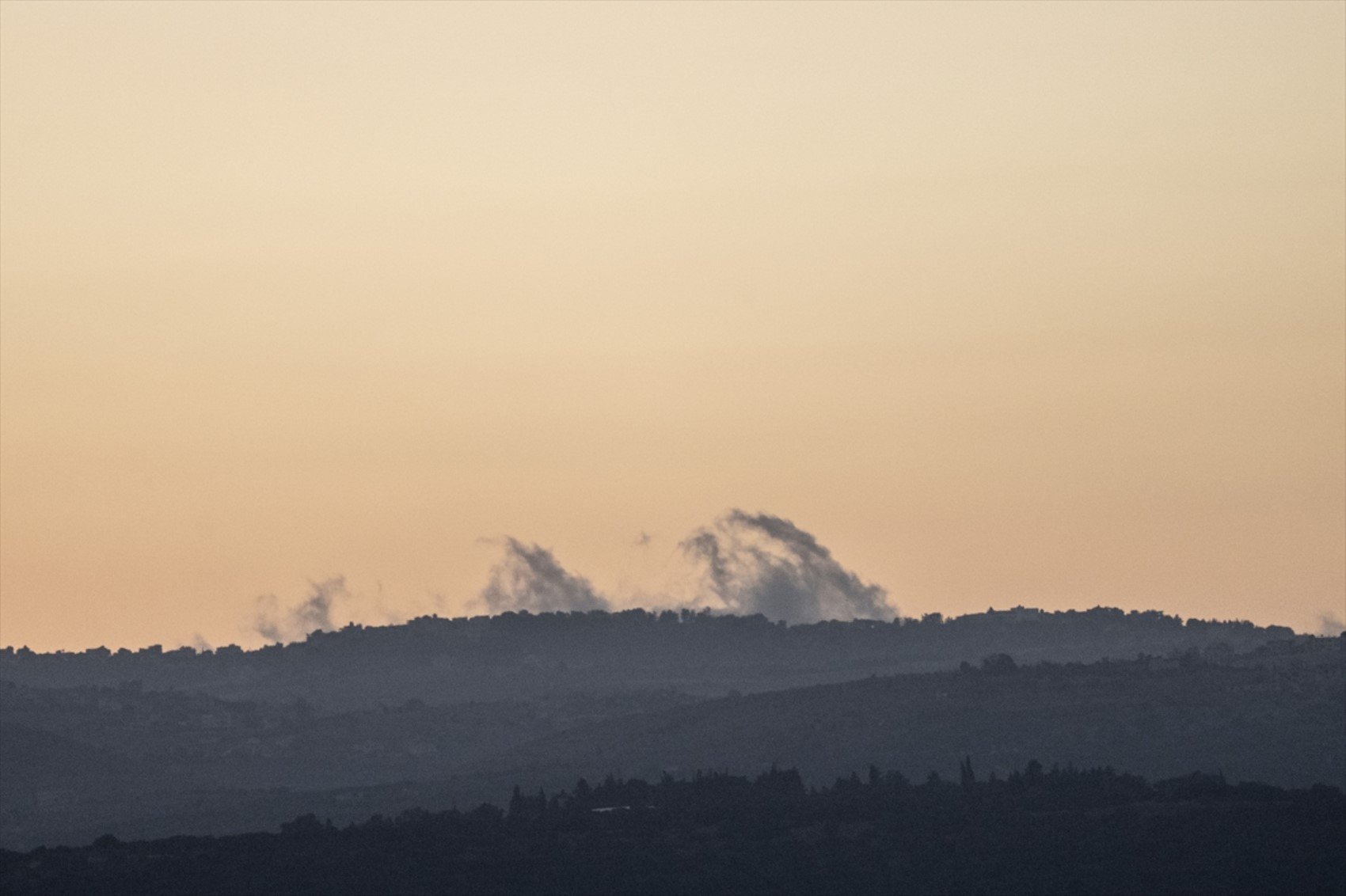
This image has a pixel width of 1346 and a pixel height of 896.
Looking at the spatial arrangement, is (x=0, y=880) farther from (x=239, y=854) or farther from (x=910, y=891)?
(x=910, y=891)

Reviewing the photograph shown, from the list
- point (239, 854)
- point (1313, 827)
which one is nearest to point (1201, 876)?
point (1313, 827)

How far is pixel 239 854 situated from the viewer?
586 feet

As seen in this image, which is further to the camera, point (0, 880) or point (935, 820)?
point (935, 820)

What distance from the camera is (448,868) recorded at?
176750 mm

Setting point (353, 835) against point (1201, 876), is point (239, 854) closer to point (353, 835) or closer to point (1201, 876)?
point (353, 835)

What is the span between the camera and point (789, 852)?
183375 mm

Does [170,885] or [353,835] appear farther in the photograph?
[353,835]

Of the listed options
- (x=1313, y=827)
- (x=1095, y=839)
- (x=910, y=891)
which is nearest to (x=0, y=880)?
(x=910, y=891)

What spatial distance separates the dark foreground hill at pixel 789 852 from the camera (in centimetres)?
17025

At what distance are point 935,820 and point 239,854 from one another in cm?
4145

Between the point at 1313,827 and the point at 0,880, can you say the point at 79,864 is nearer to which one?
the point at 0,880

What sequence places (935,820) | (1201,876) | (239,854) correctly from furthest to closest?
1. (935,820)
2. (239,854)
3. (1201,876)

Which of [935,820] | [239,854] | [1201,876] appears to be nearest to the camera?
[1201,876]

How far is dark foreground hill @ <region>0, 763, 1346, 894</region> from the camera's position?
6703 inches
